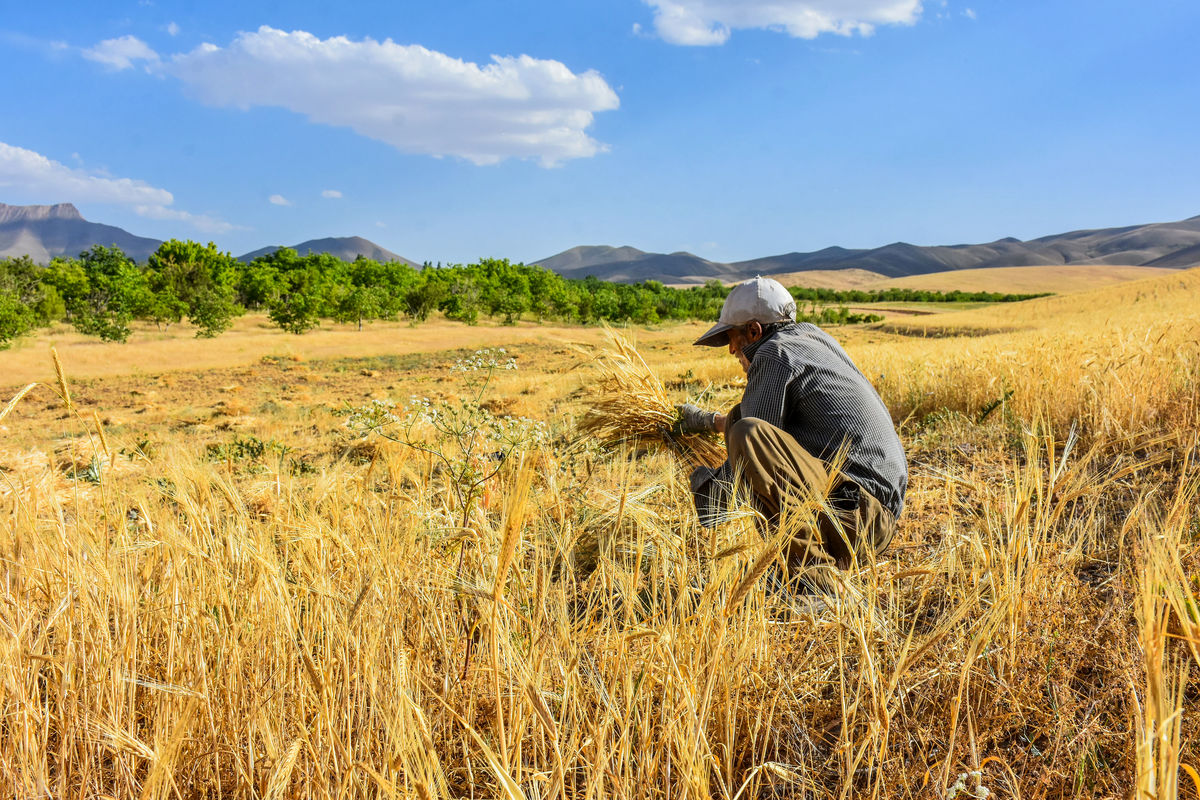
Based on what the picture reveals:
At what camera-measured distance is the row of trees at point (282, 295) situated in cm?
4134

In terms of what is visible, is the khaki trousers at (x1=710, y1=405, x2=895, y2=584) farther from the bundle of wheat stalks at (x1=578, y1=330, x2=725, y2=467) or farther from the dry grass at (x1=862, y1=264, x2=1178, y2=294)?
the dry grass at (x1=862, y1=264, x2=1178, y2=294)

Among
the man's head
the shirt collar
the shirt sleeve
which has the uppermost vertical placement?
the man's head

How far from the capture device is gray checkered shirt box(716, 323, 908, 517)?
2.64 m

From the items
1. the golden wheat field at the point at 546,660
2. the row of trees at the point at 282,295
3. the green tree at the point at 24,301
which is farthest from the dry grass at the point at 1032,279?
the golden wheat field at the point at 546,660

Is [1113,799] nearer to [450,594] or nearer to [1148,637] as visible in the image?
[1148,637]

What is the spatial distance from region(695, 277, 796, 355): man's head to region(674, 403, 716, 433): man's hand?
398mm

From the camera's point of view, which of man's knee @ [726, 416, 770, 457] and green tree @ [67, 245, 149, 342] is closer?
man's knee @ [726, 416, 770, 457]

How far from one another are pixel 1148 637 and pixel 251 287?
6768cm

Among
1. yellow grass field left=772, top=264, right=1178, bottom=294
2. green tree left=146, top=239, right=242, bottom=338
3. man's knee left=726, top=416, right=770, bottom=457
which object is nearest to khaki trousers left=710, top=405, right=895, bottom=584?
man's knee left=726, top=416, right=770, bottom=457

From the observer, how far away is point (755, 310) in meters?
3.02

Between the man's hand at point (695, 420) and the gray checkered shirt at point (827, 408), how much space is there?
0.54 meters

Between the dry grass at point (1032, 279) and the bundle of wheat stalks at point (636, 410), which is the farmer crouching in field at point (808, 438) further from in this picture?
the dry grass at point (1032, 279)

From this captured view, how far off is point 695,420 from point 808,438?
77 cm

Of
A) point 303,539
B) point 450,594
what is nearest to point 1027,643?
point 450,594
